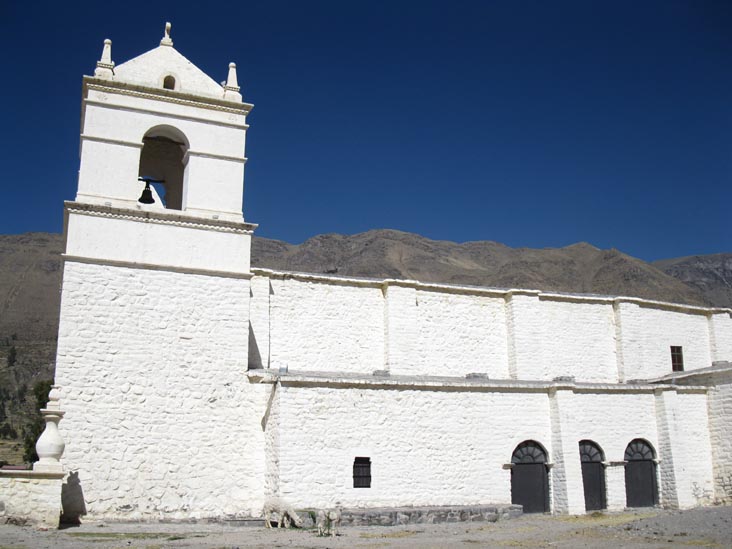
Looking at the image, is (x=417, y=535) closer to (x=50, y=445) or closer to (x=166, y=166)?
(x=50, y=445)

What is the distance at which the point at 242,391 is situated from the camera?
18.3m

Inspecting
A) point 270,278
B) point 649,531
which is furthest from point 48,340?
point 649,531

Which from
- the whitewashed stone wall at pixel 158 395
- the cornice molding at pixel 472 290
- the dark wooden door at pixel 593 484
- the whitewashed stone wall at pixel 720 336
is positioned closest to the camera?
the whitewashed stone wall at pixel 158 395

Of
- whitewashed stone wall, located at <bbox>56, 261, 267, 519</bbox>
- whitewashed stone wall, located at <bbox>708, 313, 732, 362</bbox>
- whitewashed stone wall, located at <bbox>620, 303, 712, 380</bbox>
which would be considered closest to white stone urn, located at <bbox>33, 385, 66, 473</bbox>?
whitewashed stone wall, located at <bbox>56, 261, 267, 519</bbox>

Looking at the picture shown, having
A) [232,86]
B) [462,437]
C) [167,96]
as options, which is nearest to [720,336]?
[462,437]

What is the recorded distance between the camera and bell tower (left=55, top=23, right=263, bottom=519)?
16.9 metres

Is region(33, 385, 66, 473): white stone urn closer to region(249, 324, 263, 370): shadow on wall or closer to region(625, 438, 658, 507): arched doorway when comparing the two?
region(249, 324, 263, 370): shadow on wall

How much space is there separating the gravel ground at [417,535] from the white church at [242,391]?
1243 mm

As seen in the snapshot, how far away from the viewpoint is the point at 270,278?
22.3 metres

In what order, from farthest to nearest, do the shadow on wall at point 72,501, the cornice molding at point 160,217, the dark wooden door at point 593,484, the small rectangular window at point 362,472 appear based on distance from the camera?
the dark wooden door at point 593,484 → the small rectangular window at point 362,472 → the cornice molding at point 160,217 → the shadow on wall at point 72,501

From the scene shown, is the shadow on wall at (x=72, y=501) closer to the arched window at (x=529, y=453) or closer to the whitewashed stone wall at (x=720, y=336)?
the arched window at (x=529, y=453)

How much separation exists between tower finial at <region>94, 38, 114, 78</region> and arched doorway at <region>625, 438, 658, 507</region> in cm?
1799

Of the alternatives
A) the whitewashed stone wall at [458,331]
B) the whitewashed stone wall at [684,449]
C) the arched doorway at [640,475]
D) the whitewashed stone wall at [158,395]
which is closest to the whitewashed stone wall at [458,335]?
the whitewashed stone wall at [458,331]

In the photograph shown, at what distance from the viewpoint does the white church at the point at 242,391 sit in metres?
17.2
